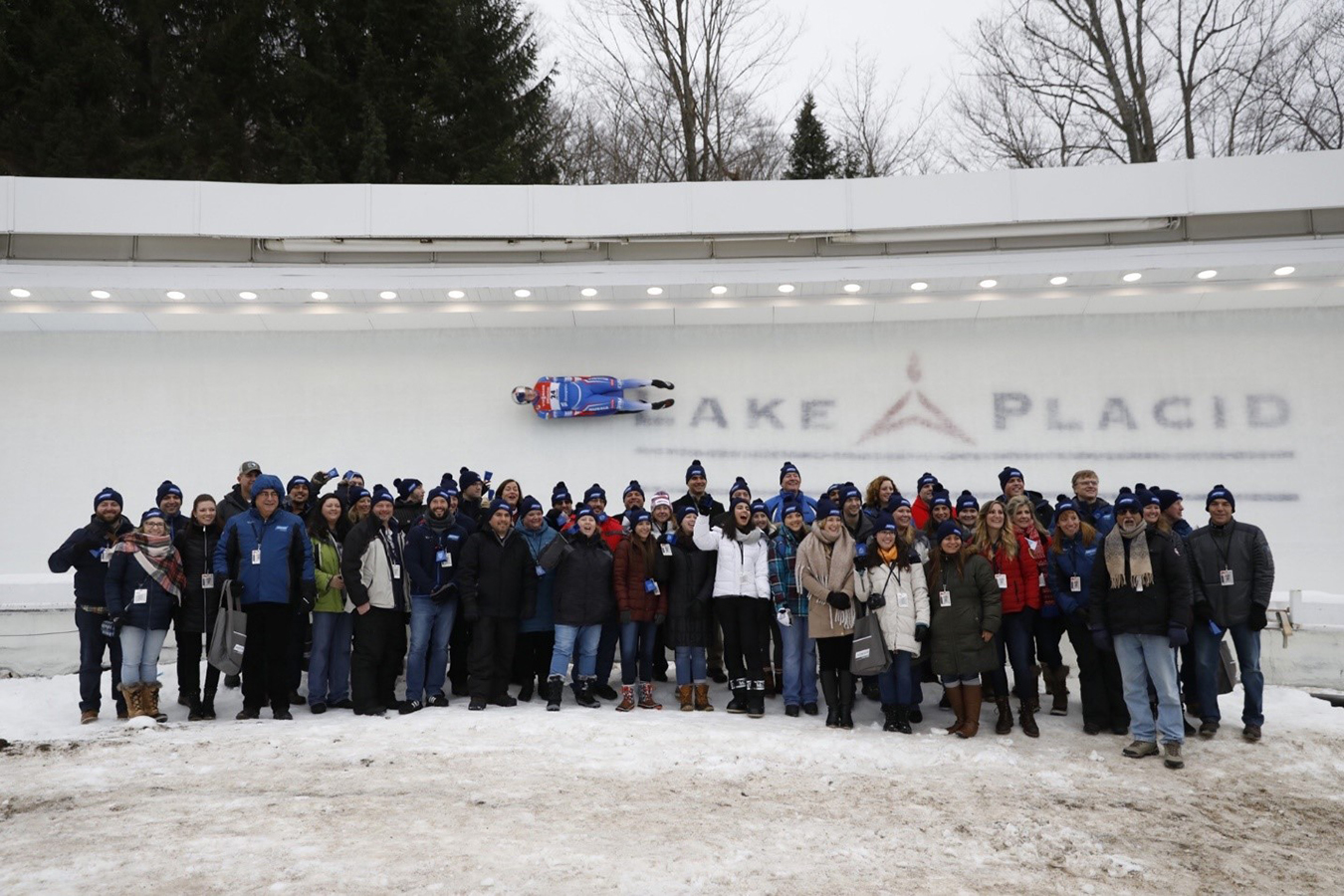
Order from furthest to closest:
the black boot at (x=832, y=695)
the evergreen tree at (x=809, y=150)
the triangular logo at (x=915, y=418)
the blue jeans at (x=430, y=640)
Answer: the evergreen tree at (x=809, y=150) < the triangular logo at (x=915, y=418) < the blue jeans at (x=430, y=640) < the black boot at (x=832, y=695)

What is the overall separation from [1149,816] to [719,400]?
24.8ft

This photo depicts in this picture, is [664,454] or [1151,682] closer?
[1151,682]

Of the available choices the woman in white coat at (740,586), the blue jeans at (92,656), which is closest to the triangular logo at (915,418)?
the woman in white coat at (740,586)

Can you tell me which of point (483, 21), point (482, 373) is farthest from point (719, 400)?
point (483, 21)

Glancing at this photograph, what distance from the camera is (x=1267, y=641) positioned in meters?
7.67

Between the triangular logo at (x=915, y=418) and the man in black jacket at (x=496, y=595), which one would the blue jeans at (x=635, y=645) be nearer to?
the man in black jacket at (x=496, y=595)

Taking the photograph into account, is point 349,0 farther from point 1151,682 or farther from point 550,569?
point 1151,682

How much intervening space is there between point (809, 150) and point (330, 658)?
24.2 meters

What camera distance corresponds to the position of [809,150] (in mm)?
28000

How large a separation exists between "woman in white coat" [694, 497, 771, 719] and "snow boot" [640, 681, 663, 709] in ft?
1.61

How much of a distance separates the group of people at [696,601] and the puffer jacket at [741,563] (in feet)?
0.04

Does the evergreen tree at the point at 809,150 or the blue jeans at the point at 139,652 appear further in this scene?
the evergreen tree at the point at 809,150

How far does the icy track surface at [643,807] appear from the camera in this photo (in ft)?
11.5

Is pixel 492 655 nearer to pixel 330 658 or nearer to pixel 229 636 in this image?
pixel 330 658
